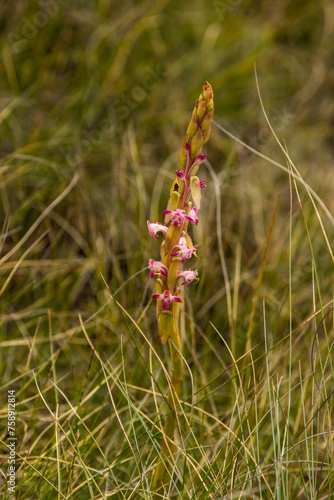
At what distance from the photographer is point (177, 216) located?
42.0 inches

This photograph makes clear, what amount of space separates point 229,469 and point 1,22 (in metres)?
2.53

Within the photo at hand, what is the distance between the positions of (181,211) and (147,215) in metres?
1.47

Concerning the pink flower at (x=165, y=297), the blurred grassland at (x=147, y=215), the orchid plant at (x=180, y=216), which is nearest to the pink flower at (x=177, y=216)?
the orchid plant at (x=180, y=216)

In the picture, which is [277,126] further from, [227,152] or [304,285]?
[304,285]

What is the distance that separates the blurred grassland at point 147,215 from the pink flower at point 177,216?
58 cm

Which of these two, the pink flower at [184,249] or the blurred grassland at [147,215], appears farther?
the blurred grassland at [147,215]

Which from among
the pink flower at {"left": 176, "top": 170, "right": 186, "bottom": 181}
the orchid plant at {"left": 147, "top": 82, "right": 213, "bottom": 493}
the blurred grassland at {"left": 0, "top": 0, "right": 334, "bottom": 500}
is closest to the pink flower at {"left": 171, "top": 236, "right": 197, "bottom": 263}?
the orchid plant at {"left": 147, "top": 82, "right": 213, "bottom": 493}

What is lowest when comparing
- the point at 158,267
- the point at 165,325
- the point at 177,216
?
the point at 165,325

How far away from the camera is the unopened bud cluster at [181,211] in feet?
3.50

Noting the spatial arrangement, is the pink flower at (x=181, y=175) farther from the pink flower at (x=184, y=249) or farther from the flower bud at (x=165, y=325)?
the flower bud at (x=165, y=325)

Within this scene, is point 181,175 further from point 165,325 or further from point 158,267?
point 165,325

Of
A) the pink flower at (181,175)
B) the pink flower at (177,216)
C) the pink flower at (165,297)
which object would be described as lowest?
the pink flower at (165,297)

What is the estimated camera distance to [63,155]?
2.53 m

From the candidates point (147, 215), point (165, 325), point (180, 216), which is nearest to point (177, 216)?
point (180, 216)
